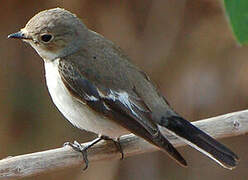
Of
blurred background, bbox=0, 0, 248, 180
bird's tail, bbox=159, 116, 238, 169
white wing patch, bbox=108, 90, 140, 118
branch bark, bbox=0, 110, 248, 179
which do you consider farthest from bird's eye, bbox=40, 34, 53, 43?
blurred background, bbox=0, 0, 248, 180

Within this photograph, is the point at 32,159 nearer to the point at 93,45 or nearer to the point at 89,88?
the point at 89,88

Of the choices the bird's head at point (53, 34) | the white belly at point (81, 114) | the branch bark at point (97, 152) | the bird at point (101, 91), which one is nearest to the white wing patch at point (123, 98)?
the bird at point (101, 91)

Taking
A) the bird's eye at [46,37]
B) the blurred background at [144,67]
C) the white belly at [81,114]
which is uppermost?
the bird's eye at [46,37]

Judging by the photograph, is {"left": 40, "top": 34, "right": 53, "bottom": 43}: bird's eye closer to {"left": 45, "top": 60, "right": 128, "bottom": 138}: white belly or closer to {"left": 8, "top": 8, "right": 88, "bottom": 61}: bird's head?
{"left": 8, "top": 8, "right": 88, "bottom": 61}: bird's head

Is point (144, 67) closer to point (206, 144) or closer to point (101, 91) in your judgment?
point (101, 91)

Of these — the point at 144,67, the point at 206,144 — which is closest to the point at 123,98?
the point at 206,144

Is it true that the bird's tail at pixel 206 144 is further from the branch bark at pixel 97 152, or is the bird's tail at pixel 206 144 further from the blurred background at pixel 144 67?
the blurred background at pixel 144 67

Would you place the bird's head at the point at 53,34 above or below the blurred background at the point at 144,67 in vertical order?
above
